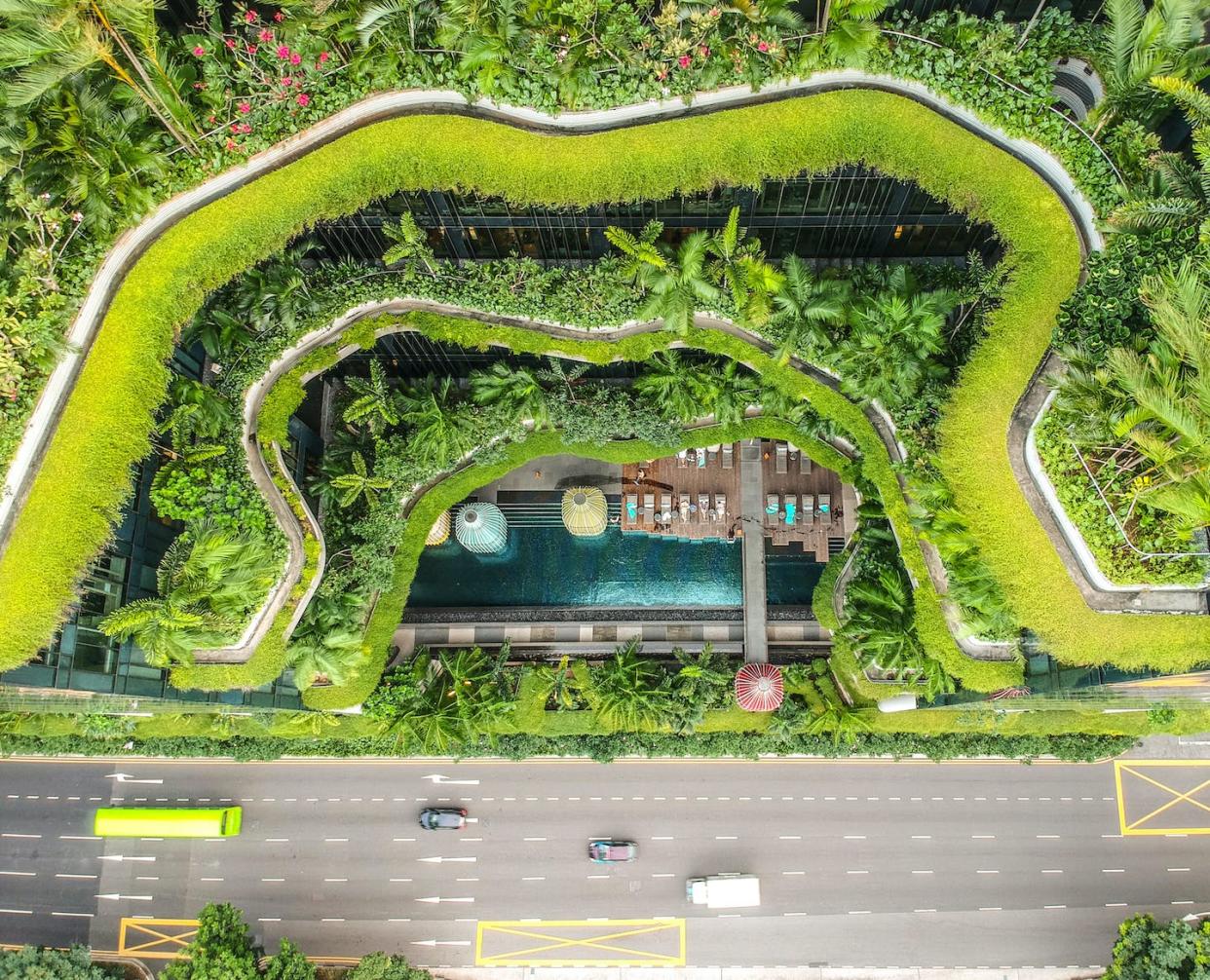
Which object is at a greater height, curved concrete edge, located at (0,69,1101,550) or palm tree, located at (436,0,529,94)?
palm tree, located at (436,0,529,94)

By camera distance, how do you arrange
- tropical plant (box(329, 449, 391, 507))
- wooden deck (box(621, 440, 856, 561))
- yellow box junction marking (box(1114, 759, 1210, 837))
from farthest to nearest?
wooden deck (box(621, 440, 856, 561)) < yellow box junction marking (box(1114, 759, 1210, 837)) < tropical plant (box(329, 449, 391, 507))


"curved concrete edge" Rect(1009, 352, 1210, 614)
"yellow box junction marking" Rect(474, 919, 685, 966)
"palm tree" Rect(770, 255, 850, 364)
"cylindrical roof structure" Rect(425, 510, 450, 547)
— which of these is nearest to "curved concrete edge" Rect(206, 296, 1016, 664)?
"palm tree" Rect(770, 255, 850, 364)

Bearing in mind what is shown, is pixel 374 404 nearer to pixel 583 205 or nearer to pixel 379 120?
pixel 379 120

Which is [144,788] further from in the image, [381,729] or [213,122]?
[213,122]

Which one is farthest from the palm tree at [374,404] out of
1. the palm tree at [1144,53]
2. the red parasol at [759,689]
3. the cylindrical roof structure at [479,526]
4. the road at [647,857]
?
the palm tree at [1144,53]

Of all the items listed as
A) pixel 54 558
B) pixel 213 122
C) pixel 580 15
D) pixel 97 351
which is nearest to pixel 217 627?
pixel 54 558

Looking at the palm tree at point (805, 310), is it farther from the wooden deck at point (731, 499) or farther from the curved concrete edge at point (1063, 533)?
the wooden deck at point (731, 499)

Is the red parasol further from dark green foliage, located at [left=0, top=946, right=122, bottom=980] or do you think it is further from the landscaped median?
dark green foliage, located at [left=0, top=946, right=122, bottom=980]
